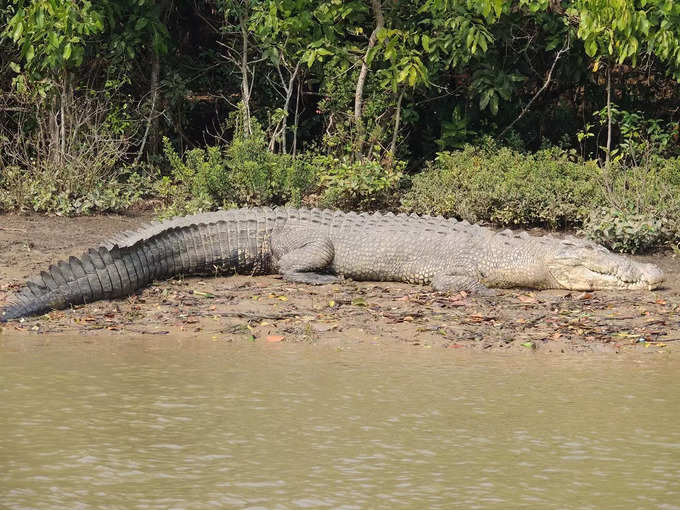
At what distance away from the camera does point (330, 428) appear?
4531 mm

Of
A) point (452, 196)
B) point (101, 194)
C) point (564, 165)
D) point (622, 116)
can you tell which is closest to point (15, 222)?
point (101, 194)

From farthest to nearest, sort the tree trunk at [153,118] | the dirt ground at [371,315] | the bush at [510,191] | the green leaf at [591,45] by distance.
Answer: the tree trunk at [153,118] < the bush at [510,191] < the green leaf at [591,45] < the dirt ground at [371,315]

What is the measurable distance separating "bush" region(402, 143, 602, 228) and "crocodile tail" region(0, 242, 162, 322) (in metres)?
3.65

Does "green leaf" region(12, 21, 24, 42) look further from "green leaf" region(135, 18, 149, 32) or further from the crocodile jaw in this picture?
the crocodile jaw

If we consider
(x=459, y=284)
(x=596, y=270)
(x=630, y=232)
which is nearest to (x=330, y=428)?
(x=459, y=284)

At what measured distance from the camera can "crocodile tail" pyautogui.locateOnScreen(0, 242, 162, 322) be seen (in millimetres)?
6840

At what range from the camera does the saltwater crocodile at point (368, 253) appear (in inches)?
310

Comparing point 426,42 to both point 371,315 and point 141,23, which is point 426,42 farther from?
point 371,315

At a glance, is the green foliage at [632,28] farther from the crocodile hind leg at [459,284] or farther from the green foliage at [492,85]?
the crocodile hind leg at [459,284]

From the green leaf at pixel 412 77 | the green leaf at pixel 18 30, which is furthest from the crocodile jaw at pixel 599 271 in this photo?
the green leaf at pixel 18 30

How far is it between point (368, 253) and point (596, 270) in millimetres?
1859

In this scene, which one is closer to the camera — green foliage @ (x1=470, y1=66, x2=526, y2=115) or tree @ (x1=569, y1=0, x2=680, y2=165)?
tree @ (x1=569, y1=0, x2=680, y2=165)

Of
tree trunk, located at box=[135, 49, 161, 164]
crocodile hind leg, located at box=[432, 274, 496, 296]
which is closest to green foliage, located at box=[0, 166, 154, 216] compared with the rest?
tree trunk, located at box=[135, 49, 161, 164]

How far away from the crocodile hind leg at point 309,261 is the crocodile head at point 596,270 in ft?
5.95
